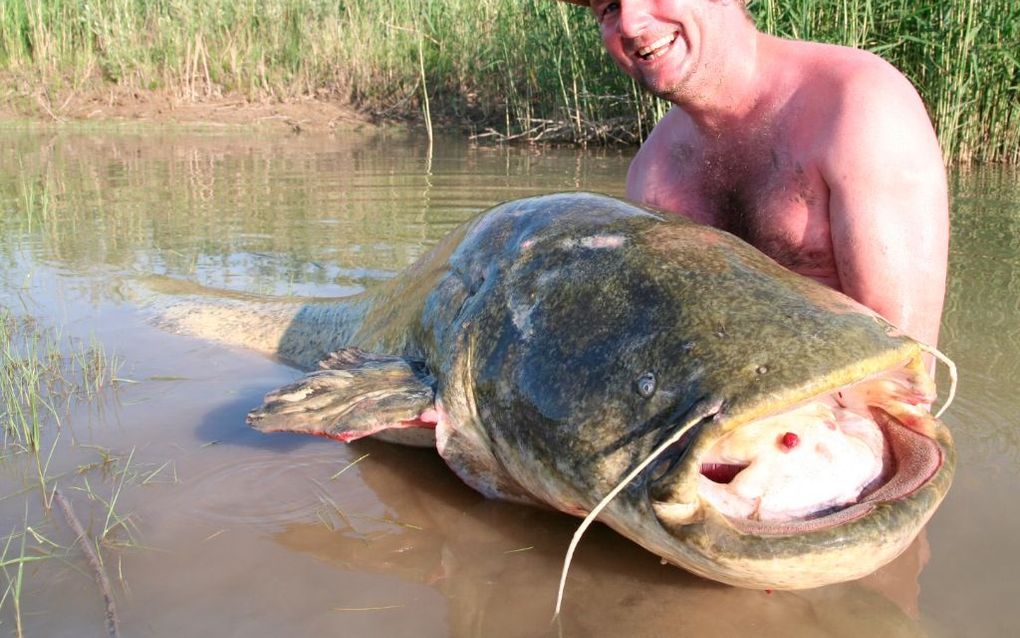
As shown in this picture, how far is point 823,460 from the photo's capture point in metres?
1.60

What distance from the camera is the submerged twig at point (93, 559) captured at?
5.17ft

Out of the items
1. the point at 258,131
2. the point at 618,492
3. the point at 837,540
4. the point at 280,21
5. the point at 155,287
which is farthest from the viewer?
the point at 280,21

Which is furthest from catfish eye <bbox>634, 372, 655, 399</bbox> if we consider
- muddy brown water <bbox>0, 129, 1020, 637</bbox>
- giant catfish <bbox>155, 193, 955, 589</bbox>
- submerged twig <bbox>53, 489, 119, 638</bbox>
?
submerged twig <bbox>53, 489, 119, 638</bbox>

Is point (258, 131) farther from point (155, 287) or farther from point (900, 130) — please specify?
point (900, 130)

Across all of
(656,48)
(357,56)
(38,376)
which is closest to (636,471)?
(656,48)

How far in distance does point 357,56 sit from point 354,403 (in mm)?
10973

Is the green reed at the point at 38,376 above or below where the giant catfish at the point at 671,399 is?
below

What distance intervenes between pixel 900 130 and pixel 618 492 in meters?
1.39

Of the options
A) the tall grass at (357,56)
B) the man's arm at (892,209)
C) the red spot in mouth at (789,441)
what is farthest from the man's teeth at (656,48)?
the tall grass at (357,56)

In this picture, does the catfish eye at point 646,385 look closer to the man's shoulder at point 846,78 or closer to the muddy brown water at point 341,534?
the muddy brown water at point 341,534

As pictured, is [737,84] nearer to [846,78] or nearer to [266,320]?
[846,78]

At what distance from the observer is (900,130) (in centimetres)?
237

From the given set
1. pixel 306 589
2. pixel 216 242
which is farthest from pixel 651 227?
pixel 216 242

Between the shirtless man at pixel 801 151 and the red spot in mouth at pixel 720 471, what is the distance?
99cm
